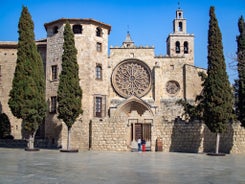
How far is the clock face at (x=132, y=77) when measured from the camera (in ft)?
107

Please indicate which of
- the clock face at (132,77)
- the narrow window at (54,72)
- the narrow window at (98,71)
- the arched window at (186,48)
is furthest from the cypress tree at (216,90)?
the arched window at (186,48)

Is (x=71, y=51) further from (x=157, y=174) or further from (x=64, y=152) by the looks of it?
(x=157, y=174)

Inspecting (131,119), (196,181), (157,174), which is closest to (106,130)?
(131,119)

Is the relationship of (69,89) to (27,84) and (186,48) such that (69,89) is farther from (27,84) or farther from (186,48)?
(186,48)

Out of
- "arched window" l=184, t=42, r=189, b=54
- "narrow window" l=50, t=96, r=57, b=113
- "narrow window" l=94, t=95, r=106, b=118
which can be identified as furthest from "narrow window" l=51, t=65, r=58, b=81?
"arched window" l=184, t=42, r=189, b=54

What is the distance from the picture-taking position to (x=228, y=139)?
19.2 metres

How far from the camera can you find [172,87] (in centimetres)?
3278

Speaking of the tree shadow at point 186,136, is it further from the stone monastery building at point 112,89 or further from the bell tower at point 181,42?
the bell tower at point 181,42

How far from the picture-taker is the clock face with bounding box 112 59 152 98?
32469mm

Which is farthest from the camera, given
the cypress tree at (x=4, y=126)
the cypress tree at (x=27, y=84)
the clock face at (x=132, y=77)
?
the clock face at (x=132, y=77)

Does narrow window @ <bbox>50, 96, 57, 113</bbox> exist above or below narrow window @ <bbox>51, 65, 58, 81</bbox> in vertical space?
below

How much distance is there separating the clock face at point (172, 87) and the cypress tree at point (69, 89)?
14567 mm

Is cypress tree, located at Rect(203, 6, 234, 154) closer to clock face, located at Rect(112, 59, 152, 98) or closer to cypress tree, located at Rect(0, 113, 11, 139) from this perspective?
clock face, located at Rect(112, 59, 152, 98)

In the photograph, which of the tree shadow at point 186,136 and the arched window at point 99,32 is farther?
the arched window at point 99,32
